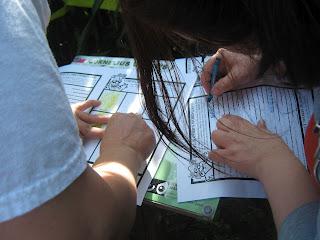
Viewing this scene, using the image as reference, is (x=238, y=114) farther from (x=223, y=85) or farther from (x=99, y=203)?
(x=99, y=203)

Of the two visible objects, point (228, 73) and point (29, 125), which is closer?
point (29, 125)

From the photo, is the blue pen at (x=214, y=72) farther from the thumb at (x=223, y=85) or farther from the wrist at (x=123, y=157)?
the wrist at (x=123, y=157)

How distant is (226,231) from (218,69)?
48cm

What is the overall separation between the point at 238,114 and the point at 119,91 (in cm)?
26

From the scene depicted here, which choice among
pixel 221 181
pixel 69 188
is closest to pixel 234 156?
pixel 221 181

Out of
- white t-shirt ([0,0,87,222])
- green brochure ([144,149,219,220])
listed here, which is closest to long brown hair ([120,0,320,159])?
white t-shirt ([0,0,87,222])

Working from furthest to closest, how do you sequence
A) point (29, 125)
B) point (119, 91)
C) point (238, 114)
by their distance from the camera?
point (119, 91) → point (238, 114) → point (29, 125)

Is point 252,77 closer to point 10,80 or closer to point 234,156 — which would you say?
point 234,156

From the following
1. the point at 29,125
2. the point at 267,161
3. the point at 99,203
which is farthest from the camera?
the point at 267,161

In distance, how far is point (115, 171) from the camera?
0.68 m

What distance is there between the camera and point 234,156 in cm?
70

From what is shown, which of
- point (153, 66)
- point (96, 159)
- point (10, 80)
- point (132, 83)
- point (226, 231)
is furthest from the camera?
point (226, 231)

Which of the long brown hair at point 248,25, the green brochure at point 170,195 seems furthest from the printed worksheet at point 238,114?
the long brown hair at point 248,25

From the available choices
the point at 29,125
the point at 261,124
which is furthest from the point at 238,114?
the point at 29,125
